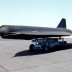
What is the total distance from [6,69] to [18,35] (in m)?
8.38

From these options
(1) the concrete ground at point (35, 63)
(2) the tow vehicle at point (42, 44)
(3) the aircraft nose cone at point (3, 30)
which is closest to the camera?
(1) the concrete ground at point (35, 63)

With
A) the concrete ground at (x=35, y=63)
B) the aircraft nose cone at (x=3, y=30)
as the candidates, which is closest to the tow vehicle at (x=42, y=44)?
the concrete ground at (x=35, y=63)

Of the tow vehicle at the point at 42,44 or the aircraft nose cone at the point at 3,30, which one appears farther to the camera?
the tow vehicle at the point at 42,44

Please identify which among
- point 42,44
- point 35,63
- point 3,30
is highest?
point 3,30

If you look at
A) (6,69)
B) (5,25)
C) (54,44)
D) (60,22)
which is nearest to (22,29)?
(5,25)

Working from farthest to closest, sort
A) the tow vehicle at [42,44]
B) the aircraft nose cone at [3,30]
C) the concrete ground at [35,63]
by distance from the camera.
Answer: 1. the tow vehicle at [42,44]
2. the aircraft nose cone at [3,30]
3. the concrete ground at [35,63]

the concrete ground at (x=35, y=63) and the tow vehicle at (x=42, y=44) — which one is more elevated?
the tow vehicle at (x=42, y=44)

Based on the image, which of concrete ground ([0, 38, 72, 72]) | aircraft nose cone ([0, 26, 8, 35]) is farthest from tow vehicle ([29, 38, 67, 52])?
aircraft nose cone ([0, 26, 8, 35])

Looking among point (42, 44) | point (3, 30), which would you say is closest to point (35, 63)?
point (42, 44)

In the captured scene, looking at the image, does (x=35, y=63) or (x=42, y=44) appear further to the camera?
(x=42, y=44)

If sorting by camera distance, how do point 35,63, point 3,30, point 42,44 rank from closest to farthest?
point 35,63
point 3,30
point 42,44

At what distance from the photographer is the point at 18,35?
68.6ft

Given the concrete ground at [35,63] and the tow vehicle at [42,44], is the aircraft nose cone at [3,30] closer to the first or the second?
the concrete ground at [35,63]

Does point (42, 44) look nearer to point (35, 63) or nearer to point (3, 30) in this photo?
point (3, 30)
